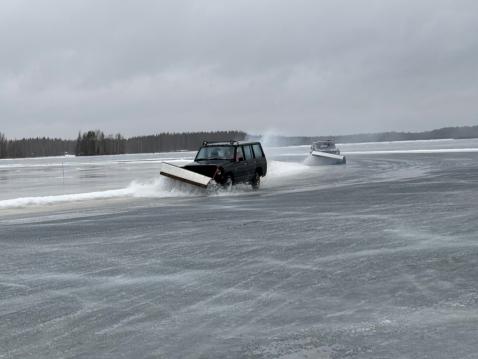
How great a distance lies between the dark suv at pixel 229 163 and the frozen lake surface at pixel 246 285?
21.9 feet

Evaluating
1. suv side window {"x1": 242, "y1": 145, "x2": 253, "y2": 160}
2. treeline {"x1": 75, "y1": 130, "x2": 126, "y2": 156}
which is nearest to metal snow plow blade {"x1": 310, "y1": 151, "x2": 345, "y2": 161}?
suv side window {"x1": 242, "y1": 145, "x2": 253, "y2": 160}

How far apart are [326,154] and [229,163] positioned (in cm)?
2462

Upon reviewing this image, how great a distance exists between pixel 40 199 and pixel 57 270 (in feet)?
41.8

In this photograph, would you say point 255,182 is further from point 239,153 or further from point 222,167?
point 222,167

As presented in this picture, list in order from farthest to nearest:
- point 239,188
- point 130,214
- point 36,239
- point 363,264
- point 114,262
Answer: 1. point 239,188
2. point 130,214
3. point 36,239
4. point 114,262
5. point 363,264

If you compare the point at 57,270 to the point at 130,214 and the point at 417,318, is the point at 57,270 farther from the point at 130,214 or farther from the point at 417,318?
the point at 130,214

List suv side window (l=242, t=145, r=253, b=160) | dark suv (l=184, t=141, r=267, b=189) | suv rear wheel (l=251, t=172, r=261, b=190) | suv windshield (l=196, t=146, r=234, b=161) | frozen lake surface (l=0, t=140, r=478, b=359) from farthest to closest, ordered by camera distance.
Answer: suv rear wheel (l=251, t=172, r=261, b=190), suv side window (l=242, t=145, r=253, b=160), suv windshield (l=196, t=146, r=234, b=161), dark suv (l=184, t=141, r=267, b=189), frozen lake surface (l=0, t=140, r=478, b=359)

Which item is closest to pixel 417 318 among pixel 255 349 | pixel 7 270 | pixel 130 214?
pixel 255 349

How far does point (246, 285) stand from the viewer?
21.9ft

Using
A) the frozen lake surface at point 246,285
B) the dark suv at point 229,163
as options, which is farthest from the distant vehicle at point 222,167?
the frozen lake surface at point 246,285

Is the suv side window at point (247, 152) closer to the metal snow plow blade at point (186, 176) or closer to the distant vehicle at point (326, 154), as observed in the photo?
the metal snow plow blade at point (186, 176)

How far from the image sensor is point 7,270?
7.91 metres

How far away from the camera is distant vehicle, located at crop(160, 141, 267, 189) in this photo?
20.6m

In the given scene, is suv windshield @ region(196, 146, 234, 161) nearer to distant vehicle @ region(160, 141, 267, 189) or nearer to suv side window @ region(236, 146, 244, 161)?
distant vehicle @ region(160, 141, 267, 189)
